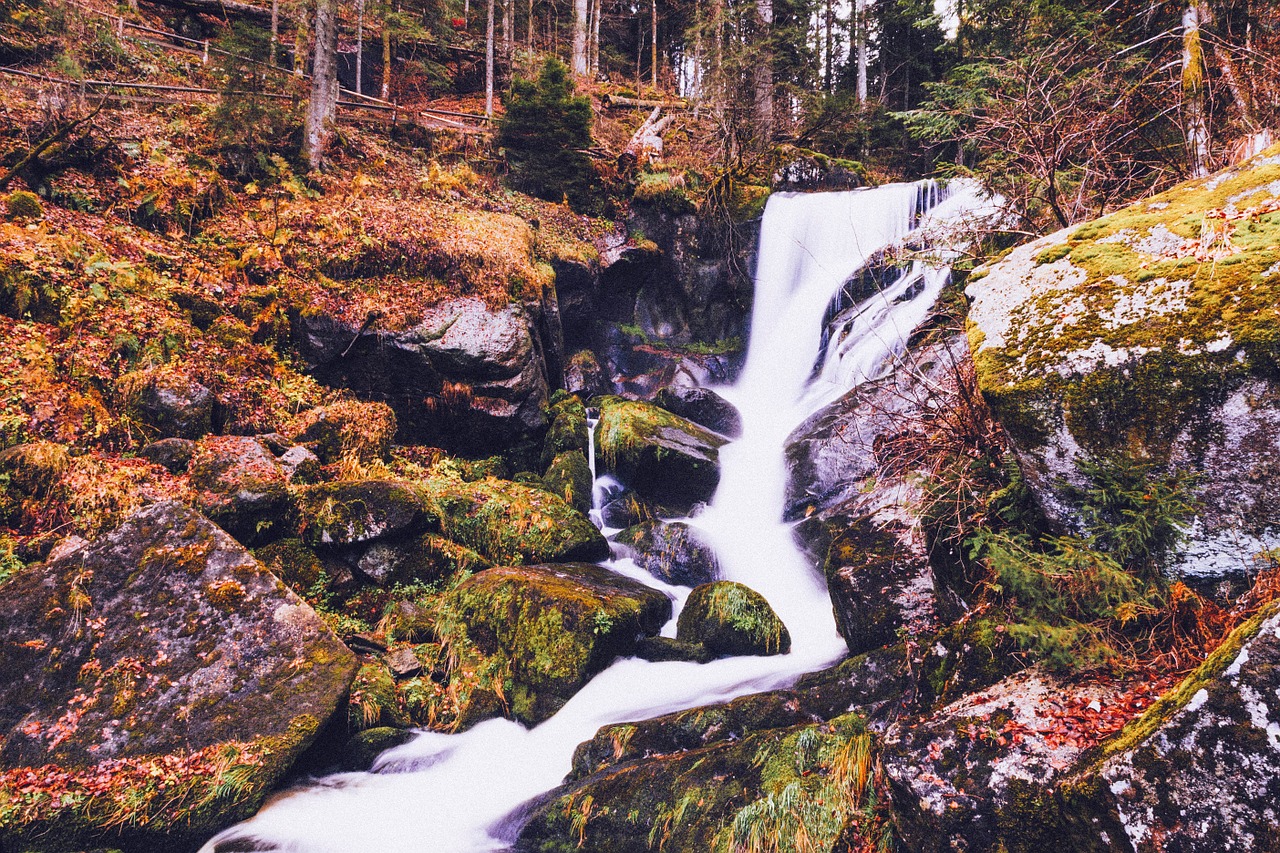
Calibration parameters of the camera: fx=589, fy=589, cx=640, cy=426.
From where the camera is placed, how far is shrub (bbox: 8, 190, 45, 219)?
812cm

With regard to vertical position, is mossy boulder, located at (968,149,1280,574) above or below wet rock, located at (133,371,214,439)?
above

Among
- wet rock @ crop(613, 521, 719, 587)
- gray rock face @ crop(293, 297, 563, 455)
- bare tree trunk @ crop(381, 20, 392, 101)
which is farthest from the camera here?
bare tree trunk @ crop(381, 20, 392, 101)

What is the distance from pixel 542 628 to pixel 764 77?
16.1 meters

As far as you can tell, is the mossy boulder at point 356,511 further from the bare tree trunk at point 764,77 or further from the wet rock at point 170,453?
the bare tree trunk at point 764,77

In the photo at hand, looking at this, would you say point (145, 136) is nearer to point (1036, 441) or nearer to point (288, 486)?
point (288, 486)

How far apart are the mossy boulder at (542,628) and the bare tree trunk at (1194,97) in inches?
265

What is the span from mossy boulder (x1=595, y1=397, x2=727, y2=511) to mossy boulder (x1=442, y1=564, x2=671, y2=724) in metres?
3.20

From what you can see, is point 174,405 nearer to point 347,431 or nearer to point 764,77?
point 347,431

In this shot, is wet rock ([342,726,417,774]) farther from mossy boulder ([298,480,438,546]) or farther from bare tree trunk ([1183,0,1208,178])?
bare tree trunk ([1183,0,1208,178])

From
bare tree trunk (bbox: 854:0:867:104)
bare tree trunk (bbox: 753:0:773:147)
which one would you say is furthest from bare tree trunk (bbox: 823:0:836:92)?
bare tree trunk (bbox: 753:0:773:147)

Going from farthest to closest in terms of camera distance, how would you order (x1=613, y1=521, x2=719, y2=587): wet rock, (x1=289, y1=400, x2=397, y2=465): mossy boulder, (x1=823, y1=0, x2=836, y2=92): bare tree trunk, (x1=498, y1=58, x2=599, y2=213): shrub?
(x1=823, y1=0, x2=836, y2=92): bare tree trunk, (x1=498, y1=58, x2=599, y2=213): shrub, (x1=289, y1=400, x2=397, y2=465): mossy boulder, (x1=613, y1=521, x2=719, y2=587): wet rock

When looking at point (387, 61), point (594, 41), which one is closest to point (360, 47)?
point (387, 61)

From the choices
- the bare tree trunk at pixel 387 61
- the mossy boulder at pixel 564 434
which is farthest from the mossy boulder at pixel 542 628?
the bare tree trunk at pixel 387 61

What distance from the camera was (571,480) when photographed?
9797 mm
